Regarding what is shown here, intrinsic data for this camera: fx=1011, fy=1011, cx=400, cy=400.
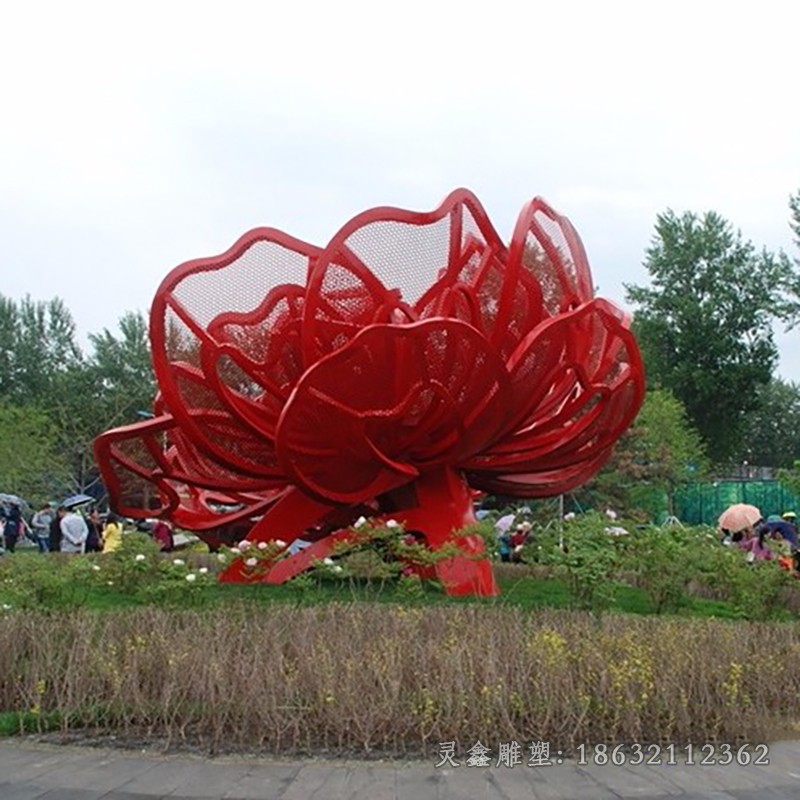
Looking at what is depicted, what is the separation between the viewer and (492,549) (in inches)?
516

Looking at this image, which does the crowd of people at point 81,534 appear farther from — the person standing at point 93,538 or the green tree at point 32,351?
the green tree at point 32,351

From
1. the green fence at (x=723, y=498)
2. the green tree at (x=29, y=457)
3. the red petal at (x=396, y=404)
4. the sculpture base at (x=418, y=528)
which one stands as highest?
the red petal at (x=396, y=404)

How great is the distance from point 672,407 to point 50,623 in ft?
116

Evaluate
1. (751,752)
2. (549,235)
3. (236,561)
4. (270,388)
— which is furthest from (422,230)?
Answer: (751,752)

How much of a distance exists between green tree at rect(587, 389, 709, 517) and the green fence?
83 centimetres

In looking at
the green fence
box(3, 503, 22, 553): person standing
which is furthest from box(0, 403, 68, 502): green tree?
the green fence

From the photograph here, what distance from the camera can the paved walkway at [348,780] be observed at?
16.4 ft

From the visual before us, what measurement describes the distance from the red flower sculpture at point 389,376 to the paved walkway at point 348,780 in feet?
22.0

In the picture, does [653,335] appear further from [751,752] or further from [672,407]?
[751,752]

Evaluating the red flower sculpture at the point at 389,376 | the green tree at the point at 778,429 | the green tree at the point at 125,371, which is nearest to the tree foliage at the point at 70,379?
the green tree at the point at 125,371

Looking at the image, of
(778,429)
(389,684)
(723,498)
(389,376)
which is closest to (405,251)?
(389,376)

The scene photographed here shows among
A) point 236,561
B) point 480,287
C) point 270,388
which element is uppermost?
point 480,287

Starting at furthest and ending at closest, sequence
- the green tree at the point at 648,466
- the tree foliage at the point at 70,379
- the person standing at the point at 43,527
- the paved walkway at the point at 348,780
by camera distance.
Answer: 1. the tree foliage at the point at 70,379
2. the green tree at the point at 648,466
3. the person standing at the point at 43,527
4. the paved walkway at the point at 348,780

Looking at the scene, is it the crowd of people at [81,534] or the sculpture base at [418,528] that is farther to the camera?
the crowd of people at [81,534]
